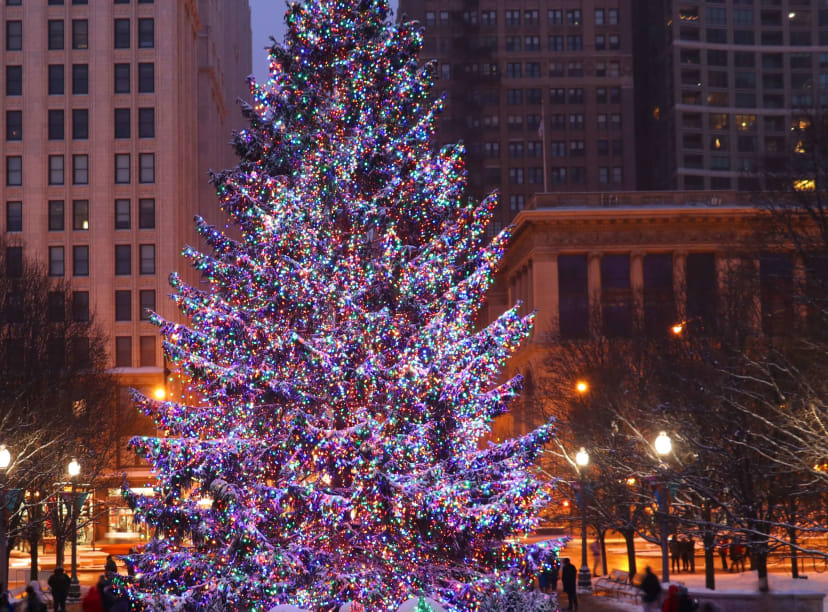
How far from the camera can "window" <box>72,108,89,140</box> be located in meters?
106

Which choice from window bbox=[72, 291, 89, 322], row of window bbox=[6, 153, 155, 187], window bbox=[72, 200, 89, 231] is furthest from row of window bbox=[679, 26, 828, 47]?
window bbox=[72, 291, 89, 322]

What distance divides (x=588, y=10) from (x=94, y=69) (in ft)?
243

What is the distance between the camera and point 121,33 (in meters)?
106

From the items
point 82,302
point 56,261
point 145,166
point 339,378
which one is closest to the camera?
point 339,378

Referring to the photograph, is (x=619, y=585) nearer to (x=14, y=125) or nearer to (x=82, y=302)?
(x=82, y=302)

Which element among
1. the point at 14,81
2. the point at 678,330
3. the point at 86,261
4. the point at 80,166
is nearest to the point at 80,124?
the point at 80,166

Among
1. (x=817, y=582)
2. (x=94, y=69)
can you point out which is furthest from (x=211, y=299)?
(x=94, y=69)

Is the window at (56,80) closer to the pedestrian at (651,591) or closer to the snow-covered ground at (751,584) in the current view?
the snow-covered ground at (751,584)

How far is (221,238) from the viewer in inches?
976

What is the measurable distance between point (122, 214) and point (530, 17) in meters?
72.4

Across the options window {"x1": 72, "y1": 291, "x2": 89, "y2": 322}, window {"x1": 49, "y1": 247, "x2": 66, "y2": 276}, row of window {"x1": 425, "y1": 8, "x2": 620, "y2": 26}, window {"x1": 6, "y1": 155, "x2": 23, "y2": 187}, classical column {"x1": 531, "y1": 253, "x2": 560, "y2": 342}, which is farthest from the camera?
row of window {"x1": 425, "y1": 8, "x2": 620, "y2": 26}

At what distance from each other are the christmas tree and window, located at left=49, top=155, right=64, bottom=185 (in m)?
84.5

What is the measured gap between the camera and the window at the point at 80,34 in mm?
105625

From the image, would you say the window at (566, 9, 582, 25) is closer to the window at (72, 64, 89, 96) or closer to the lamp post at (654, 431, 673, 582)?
the window at (72, 64, 89, 96)
